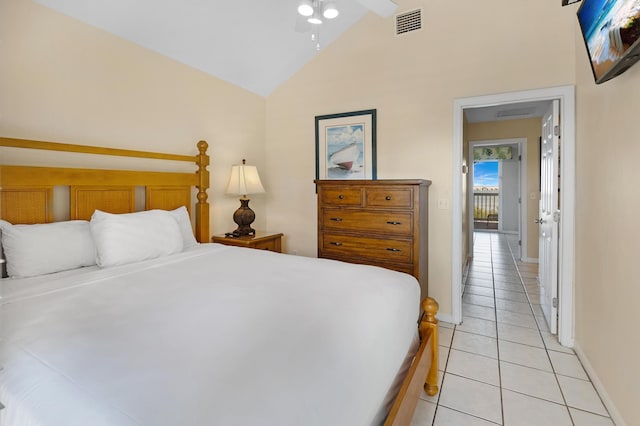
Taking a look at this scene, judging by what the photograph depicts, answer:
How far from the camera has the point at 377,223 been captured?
2904mm

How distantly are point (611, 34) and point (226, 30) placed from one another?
274 centimetres

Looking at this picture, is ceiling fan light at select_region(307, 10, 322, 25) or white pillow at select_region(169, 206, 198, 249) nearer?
ceiling fan light at select_region(307, 10, 322, 25)

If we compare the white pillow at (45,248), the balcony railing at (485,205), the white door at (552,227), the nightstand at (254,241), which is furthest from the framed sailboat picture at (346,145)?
the balcony railing at (485,205)

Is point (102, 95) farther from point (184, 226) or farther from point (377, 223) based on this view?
point (377, 223)

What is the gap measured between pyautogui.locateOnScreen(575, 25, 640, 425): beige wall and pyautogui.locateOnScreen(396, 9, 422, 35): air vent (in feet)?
4.29

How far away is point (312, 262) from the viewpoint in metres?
2.04

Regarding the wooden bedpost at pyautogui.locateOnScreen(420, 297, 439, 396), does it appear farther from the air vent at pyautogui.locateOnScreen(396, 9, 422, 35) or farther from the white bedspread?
the air vent at pyautogui.locateOnScreen(396, 9, 422, 35)

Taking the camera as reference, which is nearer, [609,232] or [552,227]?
[609,232]

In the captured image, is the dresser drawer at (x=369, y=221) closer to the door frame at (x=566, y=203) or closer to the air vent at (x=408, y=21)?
the door frame at (x=566, y=203)

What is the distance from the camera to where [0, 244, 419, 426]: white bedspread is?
0.75 meters

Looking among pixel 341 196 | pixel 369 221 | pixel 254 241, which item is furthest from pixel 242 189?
pixel 369 221

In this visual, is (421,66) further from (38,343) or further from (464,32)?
A: (38,343)

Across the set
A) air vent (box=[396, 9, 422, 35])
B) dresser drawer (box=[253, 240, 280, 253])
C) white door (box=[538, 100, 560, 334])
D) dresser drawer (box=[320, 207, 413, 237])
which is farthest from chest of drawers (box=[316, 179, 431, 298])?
air vent (box=[396, 9, 422, 35])

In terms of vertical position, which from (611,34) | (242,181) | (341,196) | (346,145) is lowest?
(341,196)
